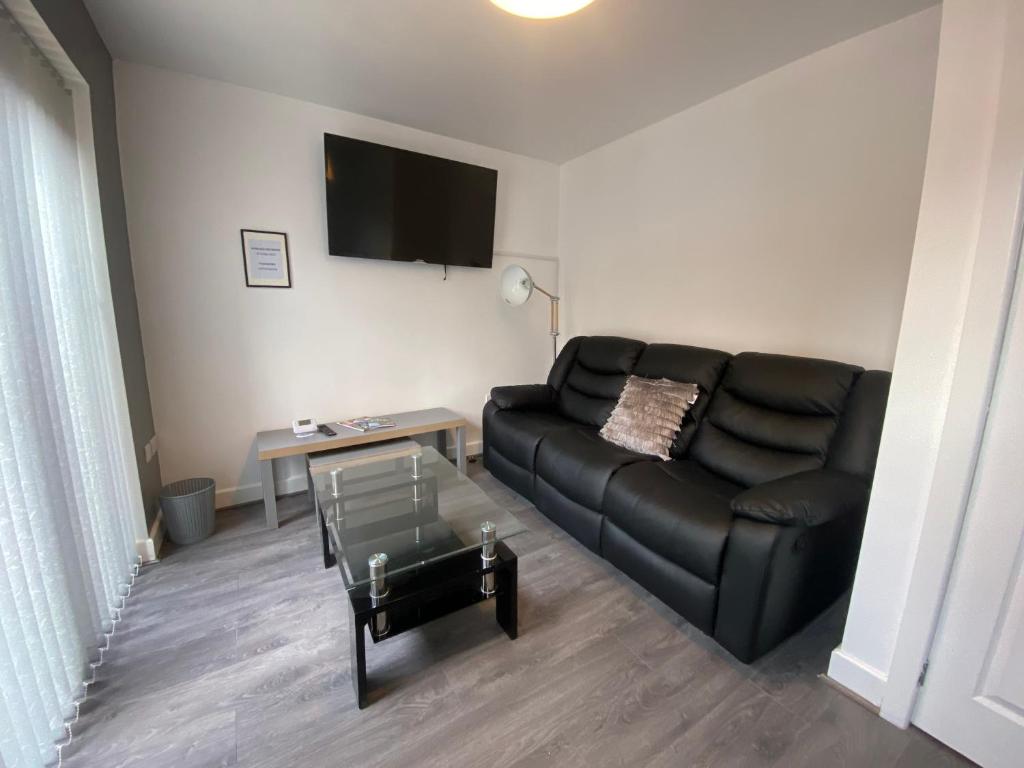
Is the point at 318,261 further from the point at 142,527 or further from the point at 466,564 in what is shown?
the point at 466,564

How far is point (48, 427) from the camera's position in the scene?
132 cm

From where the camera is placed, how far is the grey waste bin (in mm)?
2127

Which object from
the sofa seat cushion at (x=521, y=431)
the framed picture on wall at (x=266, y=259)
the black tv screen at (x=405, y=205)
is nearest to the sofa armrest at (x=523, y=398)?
the sofa seat cushion at (x=521, y=431)

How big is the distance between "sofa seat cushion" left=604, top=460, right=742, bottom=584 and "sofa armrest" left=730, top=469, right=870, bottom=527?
140 mm

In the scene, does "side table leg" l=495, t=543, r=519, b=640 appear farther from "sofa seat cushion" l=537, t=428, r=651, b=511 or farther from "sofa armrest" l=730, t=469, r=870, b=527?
"sofa armrest" l=730, t=469, r=870, b=527

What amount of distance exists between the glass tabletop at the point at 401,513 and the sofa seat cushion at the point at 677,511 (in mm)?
486

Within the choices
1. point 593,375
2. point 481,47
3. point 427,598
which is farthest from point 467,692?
point 481,47

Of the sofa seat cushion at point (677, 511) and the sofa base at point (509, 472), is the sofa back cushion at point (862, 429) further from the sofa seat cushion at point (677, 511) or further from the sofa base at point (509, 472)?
the sofa base at point (509, 472)

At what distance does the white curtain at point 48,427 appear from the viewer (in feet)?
3.58

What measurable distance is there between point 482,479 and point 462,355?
0.98m

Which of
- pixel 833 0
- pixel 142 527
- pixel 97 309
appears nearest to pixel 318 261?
pixel 97 309

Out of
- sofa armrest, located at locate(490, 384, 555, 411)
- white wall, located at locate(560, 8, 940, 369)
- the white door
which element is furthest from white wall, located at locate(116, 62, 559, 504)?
the white door

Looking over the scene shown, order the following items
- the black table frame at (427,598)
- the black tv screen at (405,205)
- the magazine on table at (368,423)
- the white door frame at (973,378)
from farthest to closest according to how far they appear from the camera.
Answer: the magazine on table at (368,423) → the black tv screen at (405,205) → the black table frame at (427,598) → the white door frame at (973,378)

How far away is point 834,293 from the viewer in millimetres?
2049
